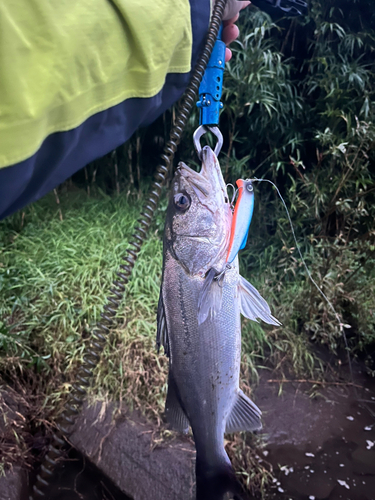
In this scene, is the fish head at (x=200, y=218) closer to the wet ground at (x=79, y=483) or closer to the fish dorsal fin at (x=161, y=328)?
the fish dorsal fin at (x=161, y=328)

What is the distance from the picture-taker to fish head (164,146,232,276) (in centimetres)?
84

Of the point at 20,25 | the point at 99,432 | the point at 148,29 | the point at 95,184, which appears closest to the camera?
the point at 20,25

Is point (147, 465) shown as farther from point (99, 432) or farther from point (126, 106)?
point (126, 106)

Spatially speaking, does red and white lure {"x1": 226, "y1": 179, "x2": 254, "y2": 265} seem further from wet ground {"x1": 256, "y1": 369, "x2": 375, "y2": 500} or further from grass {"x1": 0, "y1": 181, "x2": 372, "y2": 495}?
wet ground {"x1": 256, "y1": 369, "x2": 375, "y2": 500}

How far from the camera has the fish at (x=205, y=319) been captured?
0.83 metres

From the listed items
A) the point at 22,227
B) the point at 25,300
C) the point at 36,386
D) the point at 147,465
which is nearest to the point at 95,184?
the point at 22,227

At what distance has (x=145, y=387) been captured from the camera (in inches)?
92.6

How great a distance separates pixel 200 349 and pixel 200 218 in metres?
0.30

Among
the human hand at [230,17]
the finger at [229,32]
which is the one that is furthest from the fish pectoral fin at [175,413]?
the finger at [229,32]

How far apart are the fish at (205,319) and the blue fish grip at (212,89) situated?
0.13m

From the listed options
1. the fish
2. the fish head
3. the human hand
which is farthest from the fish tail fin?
the human hand

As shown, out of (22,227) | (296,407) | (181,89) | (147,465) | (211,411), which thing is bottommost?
(296,407)

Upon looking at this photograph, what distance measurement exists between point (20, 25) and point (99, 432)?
7.16 ft

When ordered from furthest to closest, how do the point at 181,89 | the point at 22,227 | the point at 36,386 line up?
the point at 22,227 → the point at 36,386 → the point at 181,89
